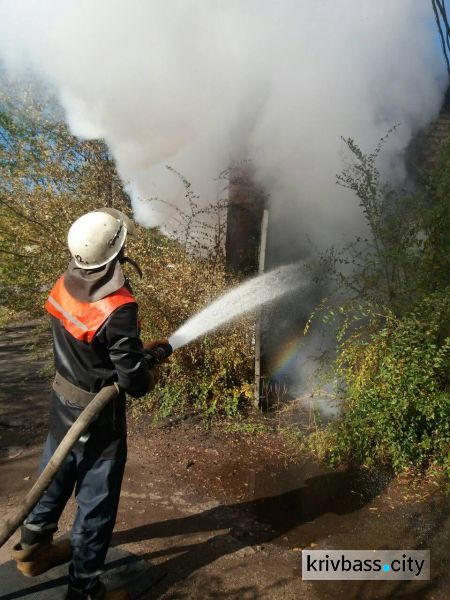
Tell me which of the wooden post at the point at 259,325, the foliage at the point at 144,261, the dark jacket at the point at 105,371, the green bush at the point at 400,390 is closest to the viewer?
the dark jacket at the point at 105,371

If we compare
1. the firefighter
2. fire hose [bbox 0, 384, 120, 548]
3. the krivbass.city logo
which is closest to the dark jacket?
the firefighter

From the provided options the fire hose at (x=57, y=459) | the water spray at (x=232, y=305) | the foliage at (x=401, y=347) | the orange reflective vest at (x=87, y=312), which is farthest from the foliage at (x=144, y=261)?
the fire hose at (x=57, y=459)

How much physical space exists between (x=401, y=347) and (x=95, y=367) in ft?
7.27

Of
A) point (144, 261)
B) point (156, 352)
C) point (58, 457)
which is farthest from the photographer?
point (144, 261)

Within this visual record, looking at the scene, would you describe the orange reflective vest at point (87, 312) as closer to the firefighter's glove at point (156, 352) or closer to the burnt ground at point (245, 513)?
the firefighter's glove at point (156, 352)

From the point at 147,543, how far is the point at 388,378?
199 centimetres

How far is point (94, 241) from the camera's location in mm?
2477

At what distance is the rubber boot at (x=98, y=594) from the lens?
2.49 m

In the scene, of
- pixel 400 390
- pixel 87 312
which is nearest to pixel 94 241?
pixel 87 312

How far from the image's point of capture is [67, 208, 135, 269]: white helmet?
97.6 inches

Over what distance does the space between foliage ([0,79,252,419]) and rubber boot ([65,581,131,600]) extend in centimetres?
250

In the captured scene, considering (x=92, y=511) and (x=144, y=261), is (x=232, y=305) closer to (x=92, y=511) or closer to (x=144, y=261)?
(x=144, y=261)

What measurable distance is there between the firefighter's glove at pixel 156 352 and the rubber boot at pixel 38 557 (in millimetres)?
1205

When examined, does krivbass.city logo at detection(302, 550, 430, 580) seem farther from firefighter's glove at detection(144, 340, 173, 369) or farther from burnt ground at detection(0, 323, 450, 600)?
firefighter's glove at detection(144, 340, 173, 369)
